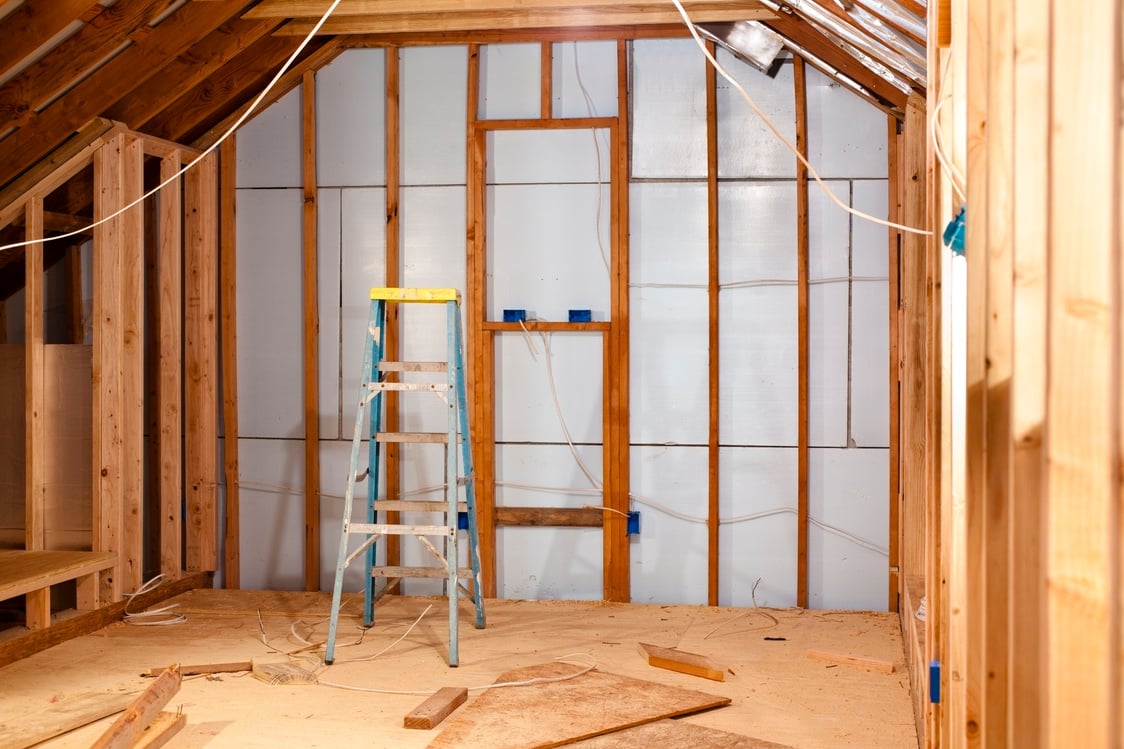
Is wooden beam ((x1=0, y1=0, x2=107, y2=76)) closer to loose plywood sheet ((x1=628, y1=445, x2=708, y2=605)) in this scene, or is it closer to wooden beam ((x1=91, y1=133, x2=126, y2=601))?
wooden beam ((x1=91, y1=133, x2=126, y2=601))

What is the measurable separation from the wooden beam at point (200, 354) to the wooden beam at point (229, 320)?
0.04 meters

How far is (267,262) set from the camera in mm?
5066

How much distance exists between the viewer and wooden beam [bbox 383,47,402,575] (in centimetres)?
493

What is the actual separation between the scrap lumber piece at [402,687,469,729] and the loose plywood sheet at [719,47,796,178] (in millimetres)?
2571

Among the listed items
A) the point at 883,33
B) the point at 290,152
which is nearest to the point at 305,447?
the point at 290,152

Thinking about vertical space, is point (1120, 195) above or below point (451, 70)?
below

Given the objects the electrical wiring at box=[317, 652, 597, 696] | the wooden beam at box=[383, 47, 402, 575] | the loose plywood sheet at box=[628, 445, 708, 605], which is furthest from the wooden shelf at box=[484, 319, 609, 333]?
the electrical wiring at box=[317, 652, 597, 696]

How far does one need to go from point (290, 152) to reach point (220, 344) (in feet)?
3.22

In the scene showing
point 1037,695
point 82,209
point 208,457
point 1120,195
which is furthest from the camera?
point 208,457

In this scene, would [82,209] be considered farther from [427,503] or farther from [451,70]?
[427,503]

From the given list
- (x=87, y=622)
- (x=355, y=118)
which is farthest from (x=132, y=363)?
(x=355, y=118)

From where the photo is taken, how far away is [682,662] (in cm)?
381

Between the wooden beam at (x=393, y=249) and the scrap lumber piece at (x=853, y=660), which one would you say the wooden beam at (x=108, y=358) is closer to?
the wooden beam at (x=393, y=249)

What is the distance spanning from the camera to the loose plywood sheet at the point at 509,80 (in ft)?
16.1
